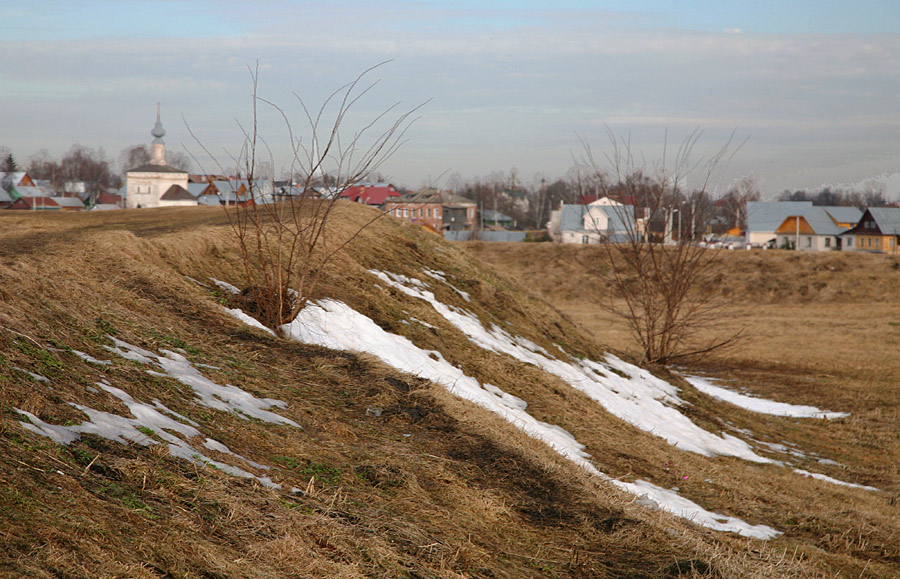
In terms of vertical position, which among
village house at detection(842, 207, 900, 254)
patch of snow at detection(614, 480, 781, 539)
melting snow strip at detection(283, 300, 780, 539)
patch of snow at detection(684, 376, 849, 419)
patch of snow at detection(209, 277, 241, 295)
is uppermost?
village house at detection(842, 207, 900, 254)

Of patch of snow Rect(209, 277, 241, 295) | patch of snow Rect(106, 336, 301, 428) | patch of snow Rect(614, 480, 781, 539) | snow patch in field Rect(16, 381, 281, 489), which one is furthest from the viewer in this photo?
patch of snow Rect(209, 277, 241, 295)

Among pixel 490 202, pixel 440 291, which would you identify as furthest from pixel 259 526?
pixel 490 202

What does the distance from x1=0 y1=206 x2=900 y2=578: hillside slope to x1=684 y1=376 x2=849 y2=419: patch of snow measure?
3.64m

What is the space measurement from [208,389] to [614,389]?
26.4 ft

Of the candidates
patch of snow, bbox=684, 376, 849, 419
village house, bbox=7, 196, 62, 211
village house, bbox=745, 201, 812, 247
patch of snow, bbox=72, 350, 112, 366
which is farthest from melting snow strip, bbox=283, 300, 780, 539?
village house, bbox=745, 201, 812, 247

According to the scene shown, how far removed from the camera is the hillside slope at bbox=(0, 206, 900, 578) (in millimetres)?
3838

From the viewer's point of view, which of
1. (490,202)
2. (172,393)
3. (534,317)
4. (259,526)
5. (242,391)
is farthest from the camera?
(490,202)

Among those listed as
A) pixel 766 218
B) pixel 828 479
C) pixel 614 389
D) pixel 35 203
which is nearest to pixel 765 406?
pixel 614 389

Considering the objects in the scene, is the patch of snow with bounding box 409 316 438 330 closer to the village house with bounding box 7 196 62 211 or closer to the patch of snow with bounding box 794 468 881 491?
the patch of snow with bounding box 794 468 881 491

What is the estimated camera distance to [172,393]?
5730 mm

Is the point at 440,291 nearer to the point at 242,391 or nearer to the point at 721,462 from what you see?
the point at 721,462

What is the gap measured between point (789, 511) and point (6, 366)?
737 cm

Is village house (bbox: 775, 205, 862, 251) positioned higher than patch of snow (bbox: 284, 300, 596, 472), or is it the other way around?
village house (bbox: 775, 205, 862, 251)

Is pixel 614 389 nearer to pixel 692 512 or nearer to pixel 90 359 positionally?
pixel 692 512
